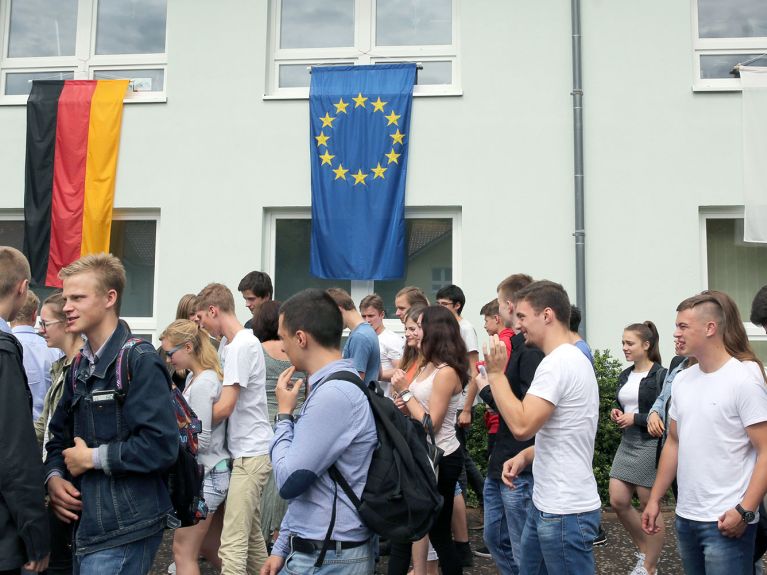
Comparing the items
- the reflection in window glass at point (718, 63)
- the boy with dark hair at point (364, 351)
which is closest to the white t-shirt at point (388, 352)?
the boy with dark hair at point (364, 351)

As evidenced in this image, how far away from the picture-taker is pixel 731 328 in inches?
149

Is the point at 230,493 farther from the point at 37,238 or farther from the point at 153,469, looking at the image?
the point at 37,238

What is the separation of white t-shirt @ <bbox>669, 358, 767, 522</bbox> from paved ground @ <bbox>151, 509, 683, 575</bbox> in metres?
2.93

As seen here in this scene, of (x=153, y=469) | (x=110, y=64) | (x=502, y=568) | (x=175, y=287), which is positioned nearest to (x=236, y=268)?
(x=175, y=287)

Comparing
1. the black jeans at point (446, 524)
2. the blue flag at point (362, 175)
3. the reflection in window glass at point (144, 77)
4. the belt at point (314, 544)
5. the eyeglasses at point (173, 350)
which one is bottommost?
the black jeans at point (446, 524)

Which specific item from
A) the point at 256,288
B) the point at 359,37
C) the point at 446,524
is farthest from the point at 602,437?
the point at 359,37

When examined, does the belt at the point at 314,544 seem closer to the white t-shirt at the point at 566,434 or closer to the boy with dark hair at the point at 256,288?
the white t-shirt at the point at 566,434

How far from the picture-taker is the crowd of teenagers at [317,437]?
3.02 metres

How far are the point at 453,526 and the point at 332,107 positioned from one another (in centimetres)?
518

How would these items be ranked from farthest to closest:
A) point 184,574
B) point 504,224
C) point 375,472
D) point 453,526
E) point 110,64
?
point 110,64 < point 504,224 < point 453,526 < point 184,574 < point 375,472

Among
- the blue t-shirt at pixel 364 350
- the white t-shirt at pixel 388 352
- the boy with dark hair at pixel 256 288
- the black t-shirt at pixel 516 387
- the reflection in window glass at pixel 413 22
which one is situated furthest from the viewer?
the reflection in window glass at pixel 413 22

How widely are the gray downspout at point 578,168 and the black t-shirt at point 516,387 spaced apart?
3.96 meters

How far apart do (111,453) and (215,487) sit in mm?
2188

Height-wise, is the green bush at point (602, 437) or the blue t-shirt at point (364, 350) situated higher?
the blue t-shirt at point (364, 350)
